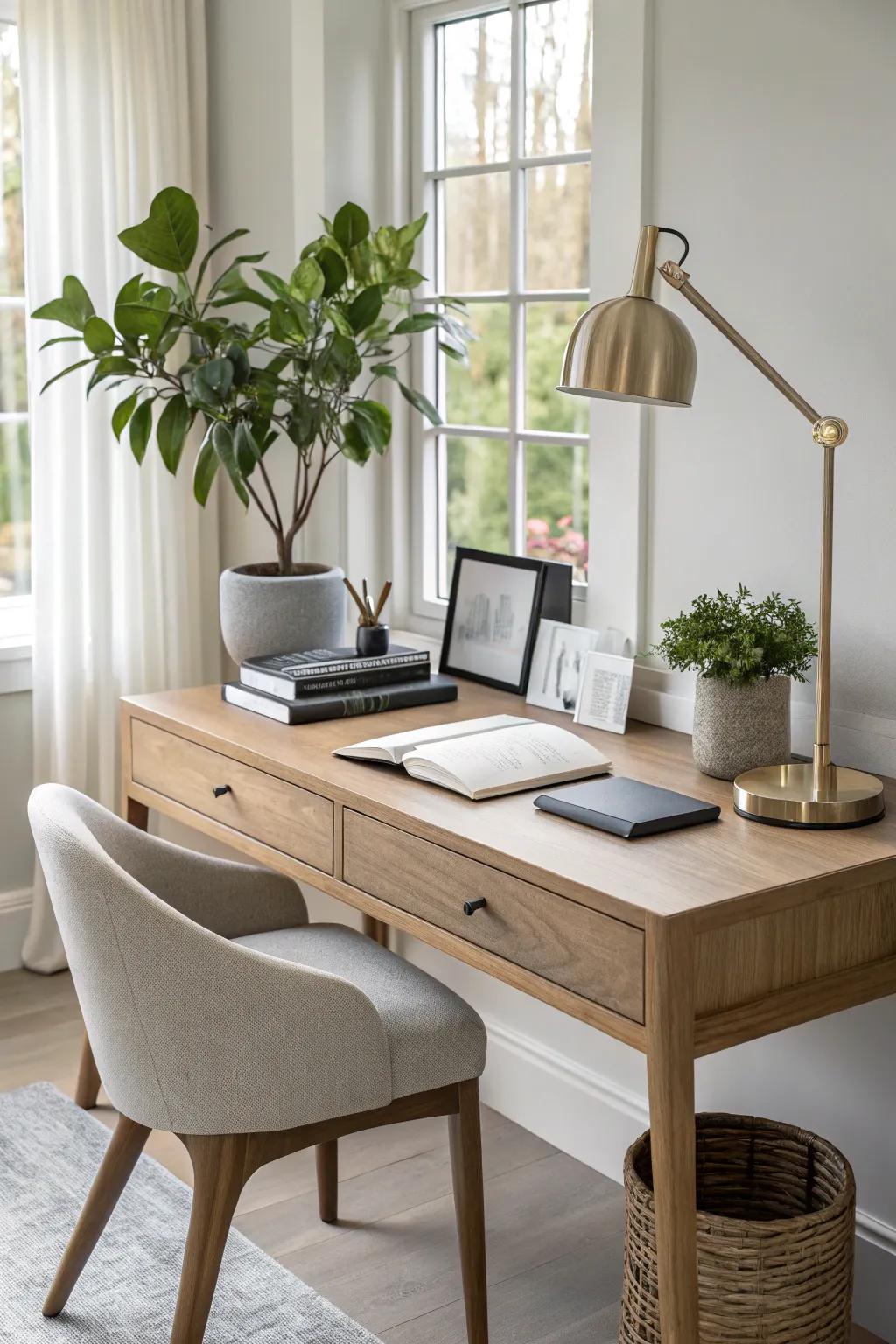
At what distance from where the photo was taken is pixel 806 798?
1.78m

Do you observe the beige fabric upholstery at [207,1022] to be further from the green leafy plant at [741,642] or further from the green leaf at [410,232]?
the green leaf at [410,232]

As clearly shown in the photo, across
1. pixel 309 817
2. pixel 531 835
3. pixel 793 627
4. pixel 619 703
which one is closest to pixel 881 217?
pixel 793 627

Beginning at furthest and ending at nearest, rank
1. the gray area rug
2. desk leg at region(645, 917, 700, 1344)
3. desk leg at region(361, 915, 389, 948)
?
1. desk leg at region(361, 915, 389, 948)
2. the gray area rug
3. desk leg at region(645, 917, 700, 1344)

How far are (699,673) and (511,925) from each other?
0.48 metres

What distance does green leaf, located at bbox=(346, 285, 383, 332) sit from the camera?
2541 mm

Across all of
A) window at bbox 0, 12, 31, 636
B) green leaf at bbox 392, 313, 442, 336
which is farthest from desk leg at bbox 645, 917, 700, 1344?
window at bbox 0, 12, 31, 636

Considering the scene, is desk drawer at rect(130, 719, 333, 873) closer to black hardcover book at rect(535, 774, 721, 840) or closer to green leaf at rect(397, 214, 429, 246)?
black hardcover book at rect(535, 774, 721, 840)

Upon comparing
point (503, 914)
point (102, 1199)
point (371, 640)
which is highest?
point (371, 640)

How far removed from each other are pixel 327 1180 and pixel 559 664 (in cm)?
91

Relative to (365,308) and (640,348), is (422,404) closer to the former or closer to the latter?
(365,308)

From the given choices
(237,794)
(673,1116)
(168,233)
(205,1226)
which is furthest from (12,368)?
(673,1116)

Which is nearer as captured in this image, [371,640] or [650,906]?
[650,906]

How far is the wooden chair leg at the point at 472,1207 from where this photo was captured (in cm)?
192

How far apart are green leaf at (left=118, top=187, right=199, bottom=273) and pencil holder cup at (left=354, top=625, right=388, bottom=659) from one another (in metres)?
0.74
